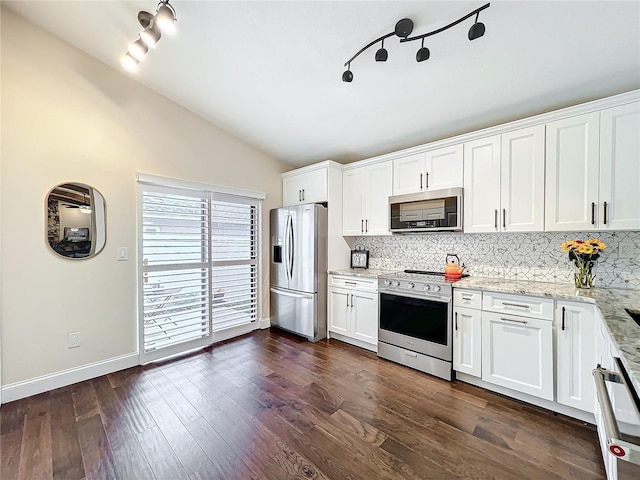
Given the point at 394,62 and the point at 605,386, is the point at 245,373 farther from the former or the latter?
the point at 394,62

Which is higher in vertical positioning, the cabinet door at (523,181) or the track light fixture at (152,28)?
the track light fixture at (152,28)

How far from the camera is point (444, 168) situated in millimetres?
2912

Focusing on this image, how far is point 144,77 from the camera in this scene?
290cm

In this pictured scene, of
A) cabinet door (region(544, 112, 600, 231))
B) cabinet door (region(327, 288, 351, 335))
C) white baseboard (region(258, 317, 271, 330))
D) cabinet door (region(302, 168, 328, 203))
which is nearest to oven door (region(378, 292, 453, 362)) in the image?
cabinet door (region(327, 288, 351, 335))

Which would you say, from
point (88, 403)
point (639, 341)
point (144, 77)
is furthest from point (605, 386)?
point (144, 77)

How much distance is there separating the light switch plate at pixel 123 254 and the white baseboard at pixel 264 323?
6.48ft

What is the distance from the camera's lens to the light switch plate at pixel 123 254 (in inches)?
111

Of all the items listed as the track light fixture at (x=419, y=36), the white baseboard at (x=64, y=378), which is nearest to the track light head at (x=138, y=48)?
the track light fixture at (x=419, y=36)

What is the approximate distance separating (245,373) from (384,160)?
2.89m

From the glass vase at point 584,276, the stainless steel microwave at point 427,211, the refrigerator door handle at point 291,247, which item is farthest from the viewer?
the refrigerator door handle at point 291,247

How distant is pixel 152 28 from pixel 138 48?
291mm

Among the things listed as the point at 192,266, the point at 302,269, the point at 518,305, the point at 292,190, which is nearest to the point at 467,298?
the point at 518,305

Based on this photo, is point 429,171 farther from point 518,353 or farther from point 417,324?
point 518,353

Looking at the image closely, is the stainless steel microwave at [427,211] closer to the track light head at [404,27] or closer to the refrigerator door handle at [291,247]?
the refrigerator door handle at [291,247]
